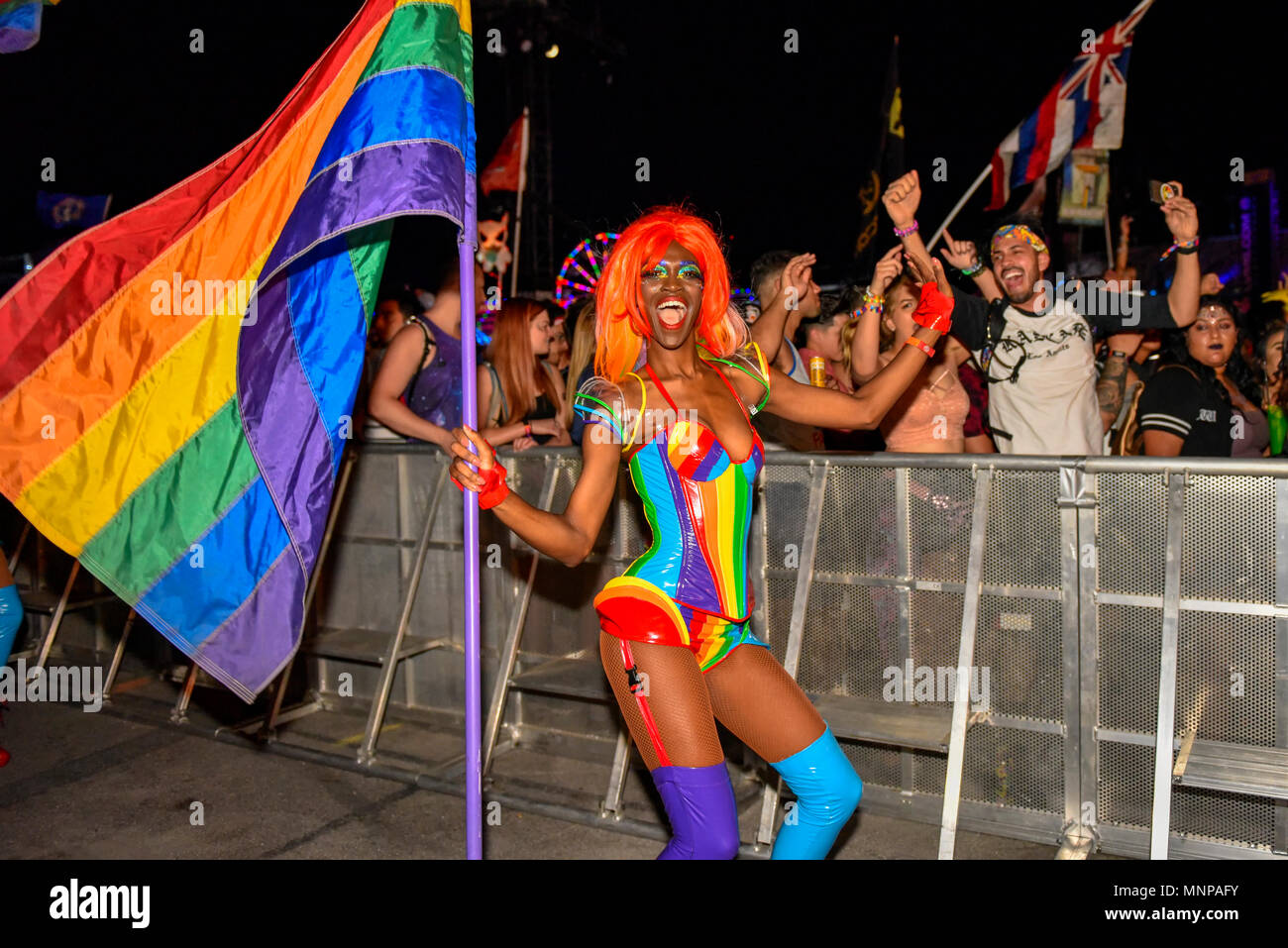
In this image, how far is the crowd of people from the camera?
4895 millimetres

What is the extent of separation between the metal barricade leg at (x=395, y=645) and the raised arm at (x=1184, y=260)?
4.07m

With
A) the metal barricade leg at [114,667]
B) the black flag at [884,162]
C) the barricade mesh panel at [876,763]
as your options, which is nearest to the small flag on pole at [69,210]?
the metal barricade leg at [114,667]

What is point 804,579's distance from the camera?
494 cm

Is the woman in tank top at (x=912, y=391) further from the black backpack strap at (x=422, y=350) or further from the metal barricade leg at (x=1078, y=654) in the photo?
the black backpack strap at (x=422, y=350)

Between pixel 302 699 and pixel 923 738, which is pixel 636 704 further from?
pixel 302 699

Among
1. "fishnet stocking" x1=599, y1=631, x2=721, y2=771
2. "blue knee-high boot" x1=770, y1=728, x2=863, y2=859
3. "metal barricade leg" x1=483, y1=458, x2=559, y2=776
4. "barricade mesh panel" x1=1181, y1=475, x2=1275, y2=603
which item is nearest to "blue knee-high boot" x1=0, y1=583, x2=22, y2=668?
"metal barricade leg" x1=483, y1=458, x2=559, y2=776

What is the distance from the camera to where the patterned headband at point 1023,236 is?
509 centimetres

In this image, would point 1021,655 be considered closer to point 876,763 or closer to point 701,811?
point 876,763

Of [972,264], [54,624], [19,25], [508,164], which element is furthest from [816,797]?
[508,164]

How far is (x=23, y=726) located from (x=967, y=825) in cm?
599

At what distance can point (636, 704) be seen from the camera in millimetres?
3266

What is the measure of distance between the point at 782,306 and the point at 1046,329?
134 cm

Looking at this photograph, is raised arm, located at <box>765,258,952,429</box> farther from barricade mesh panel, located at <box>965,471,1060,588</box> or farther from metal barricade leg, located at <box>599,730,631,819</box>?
metal barricade leg, located at <box>599,730,631,819</box>
